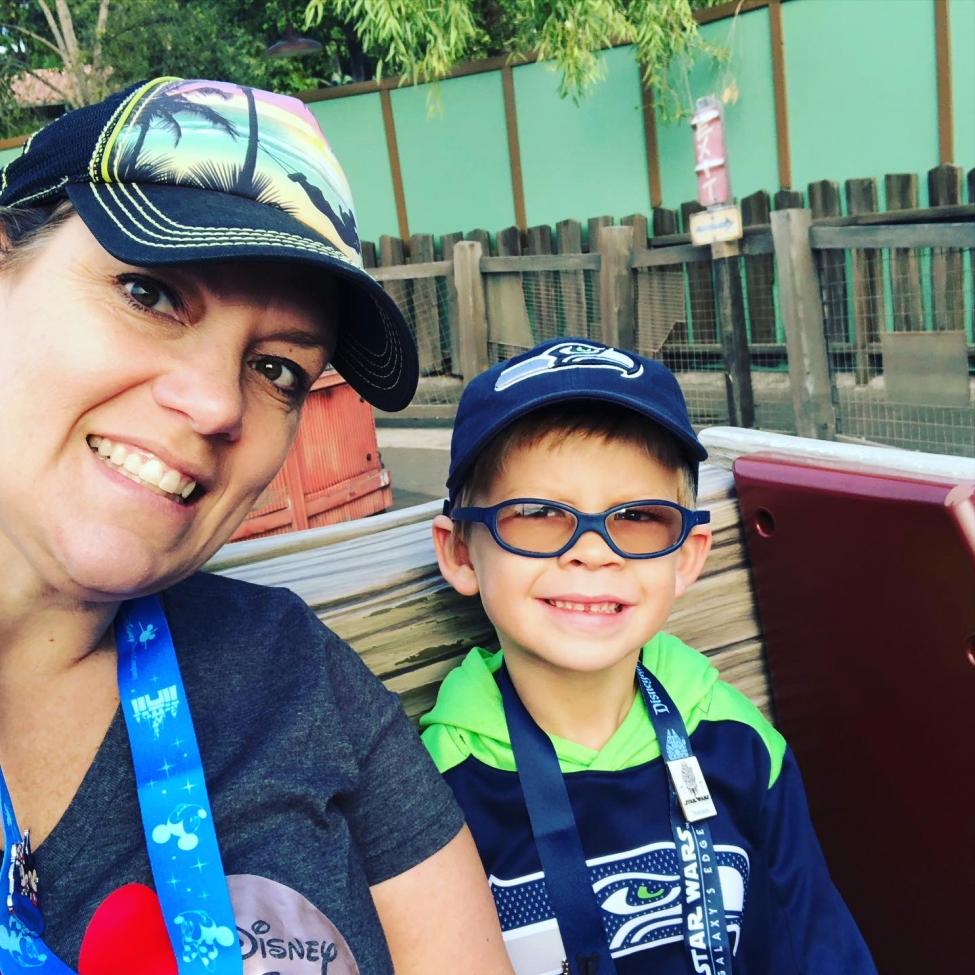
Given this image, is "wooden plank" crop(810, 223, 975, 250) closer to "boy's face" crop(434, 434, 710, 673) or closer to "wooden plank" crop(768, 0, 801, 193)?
"wooden plank" crop(768, 0, 801, 193)

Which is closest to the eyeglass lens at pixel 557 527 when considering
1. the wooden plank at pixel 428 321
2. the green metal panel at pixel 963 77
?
the green metal panel at pixel 963 77

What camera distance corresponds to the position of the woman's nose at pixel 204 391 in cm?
99

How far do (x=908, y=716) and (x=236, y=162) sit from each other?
1233 millimetres

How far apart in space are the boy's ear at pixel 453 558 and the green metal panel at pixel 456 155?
345 inches

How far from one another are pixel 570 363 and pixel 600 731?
0.55 m

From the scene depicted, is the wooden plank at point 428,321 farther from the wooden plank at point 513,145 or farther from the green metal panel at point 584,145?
the green metal panel at point 584,145

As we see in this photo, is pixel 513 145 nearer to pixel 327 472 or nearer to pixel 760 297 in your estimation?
pixel 760 297

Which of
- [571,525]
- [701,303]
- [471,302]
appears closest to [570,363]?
[571,525]

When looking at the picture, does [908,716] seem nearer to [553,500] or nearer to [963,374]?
[553,500]

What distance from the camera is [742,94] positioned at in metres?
8.54

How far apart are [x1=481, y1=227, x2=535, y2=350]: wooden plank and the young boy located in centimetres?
666

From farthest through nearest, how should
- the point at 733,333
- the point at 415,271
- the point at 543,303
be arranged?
1. the point at 415,271
2. the point at 543,303
3. the point at 733,333

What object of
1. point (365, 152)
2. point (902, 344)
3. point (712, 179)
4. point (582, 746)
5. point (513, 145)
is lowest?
point (582, 746)

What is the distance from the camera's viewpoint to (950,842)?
1.57 meters
